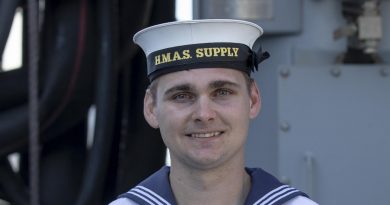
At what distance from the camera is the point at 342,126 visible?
2.37 m

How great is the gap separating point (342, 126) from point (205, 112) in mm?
803

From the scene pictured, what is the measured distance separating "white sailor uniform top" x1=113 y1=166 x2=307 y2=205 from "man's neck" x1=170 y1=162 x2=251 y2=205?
2cm

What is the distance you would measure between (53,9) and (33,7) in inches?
14.3

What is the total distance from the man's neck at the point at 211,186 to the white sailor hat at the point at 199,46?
17cm

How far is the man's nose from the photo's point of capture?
1.64 metres

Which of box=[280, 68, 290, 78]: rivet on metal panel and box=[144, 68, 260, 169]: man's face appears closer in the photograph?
box=[144, 68, 260, 169]: man's face

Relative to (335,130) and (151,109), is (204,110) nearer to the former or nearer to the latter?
(151,109)

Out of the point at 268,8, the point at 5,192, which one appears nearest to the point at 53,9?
the point at 5,192

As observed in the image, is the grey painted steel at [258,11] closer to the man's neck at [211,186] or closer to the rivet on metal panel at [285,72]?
the rivet on metal panel at [285,72]

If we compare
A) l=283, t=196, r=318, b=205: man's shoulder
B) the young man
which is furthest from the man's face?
l=283, t=196, r=318, b=205: man's shoulder

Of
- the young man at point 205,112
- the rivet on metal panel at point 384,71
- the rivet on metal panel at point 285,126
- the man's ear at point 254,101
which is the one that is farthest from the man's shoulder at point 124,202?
the rivet on metal panel at point 384,71

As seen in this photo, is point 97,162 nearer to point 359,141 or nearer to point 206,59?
point 359,141

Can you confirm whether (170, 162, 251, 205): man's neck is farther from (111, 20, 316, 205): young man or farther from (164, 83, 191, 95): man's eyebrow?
(164, 83, 191, 95): man's eyebrow

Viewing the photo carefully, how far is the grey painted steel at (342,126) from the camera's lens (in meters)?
2.37
